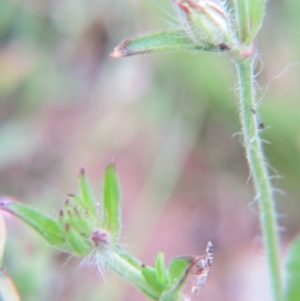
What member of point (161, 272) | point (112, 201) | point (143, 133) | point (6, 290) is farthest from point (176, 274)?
point (143, 133)

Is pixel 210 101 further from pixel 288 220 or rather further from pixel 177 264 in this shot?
pixel 177 264

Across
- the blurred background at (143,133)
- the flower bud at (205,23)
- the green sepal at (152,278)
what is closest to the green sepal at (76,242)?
Result: the green sepal at (152,278)

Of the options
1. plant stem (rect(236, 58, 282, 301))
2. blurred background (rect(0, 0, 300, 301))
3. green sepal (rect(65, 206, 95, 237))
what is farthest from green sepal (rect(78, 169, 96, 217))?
blurred background (rect(0, 0, 300, 301))

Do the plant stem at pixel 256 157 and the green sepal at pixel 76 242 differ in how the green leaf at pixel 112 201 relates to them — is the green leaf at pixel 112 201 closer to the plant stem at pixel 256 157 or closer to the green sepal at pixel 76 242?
the green sepal at pixel 76 242

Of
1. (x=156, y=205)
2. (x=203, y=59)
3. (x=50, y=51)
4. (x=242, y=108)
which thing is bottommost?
(x=242, y=108)

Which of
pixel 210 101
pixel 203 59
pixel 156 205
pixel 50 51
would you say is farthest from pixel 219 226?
pixel 50 51

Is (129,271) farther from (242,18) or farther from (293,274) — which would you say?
(242,18)

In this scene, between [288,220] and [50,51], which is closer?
[288,220]
